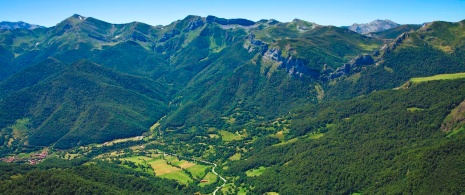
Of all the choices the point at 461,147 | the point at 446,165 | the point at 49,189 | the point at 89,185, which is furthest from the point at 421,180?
the point at 49,189

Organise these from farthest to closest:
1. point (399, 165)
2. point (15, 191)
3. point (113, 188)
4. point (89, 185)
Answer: point (399, 165) → point (113, 188) → point (89, 185) → point (15, 191)

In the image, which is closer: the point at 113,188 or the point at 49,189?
the point at 49,189

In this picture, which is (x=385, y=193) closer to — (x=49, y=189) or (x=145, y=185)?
(x=145, y=185)

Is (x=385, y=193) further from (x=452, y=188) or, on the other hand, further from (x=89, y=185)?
(x=89, y=185)

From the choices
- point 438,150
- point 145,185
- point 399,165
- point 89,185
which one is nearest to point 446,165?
point 438,150

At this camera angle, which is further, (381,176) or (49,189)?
(381,176)

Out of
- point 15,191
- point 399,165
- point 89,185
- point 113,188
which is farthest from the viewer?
point 399,165

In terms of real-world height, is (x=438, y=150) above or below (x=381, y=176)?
above

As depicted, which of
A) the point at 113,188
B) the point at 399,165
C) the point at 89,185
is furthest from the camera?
the point at 399,165
